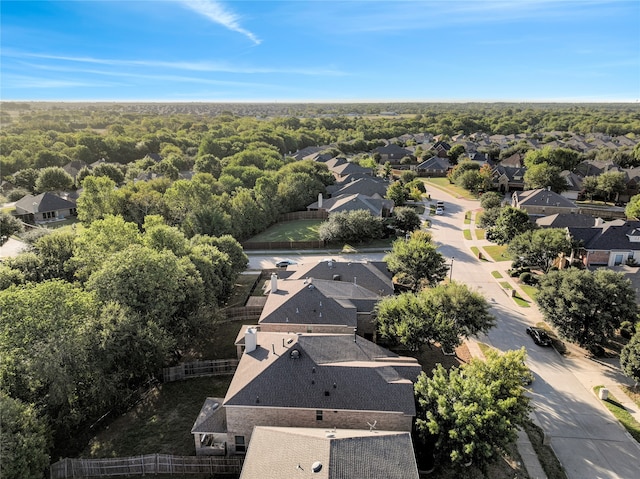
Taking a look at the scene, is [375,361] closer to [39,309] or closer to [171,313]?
[171,313]

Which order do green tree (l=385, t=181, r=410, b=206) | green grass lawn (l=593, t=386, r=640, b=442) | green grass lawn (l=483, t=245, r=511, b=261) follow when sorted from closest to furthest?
green grass lawn (l=593, t=386, r=640, b=442)
green grass lawn (l=483, t=245, r=511, b=261)
green tree (l=385, t=181, r=410, b=206)

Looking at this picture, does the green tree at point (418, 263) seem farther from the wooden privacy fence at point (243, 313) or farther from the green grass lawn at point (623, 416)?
the green grass lawn at point (623, 416)


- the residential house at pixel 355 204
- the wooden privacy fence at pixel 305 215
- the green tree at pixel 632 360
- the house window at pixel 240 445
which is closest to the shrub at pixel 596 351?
the green tree at pixel 632 360

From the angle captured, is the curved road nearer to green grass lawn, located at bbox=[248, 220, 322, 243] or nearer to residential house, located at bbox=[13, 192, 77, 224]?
green grass lawn, located at bbox=[248, 220, 322, 243]

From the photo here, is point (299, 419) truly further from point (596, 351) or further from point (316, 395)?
point (596, 351)

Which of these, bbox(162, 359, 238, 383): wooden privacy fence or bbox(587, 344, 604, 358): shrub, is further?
bbox(587, 344, 604, 358): shrub

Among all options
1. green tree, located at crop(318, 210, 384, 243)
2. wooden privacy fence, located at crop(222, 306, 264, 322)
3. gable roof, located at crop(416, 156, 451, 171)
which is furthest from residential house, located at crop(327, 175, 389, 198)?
wooden privacy fence, located at crop(222, 306, 264, 322)

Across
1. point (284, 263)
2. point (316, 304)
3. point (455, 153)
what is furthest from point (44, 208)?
point (455, 153)
